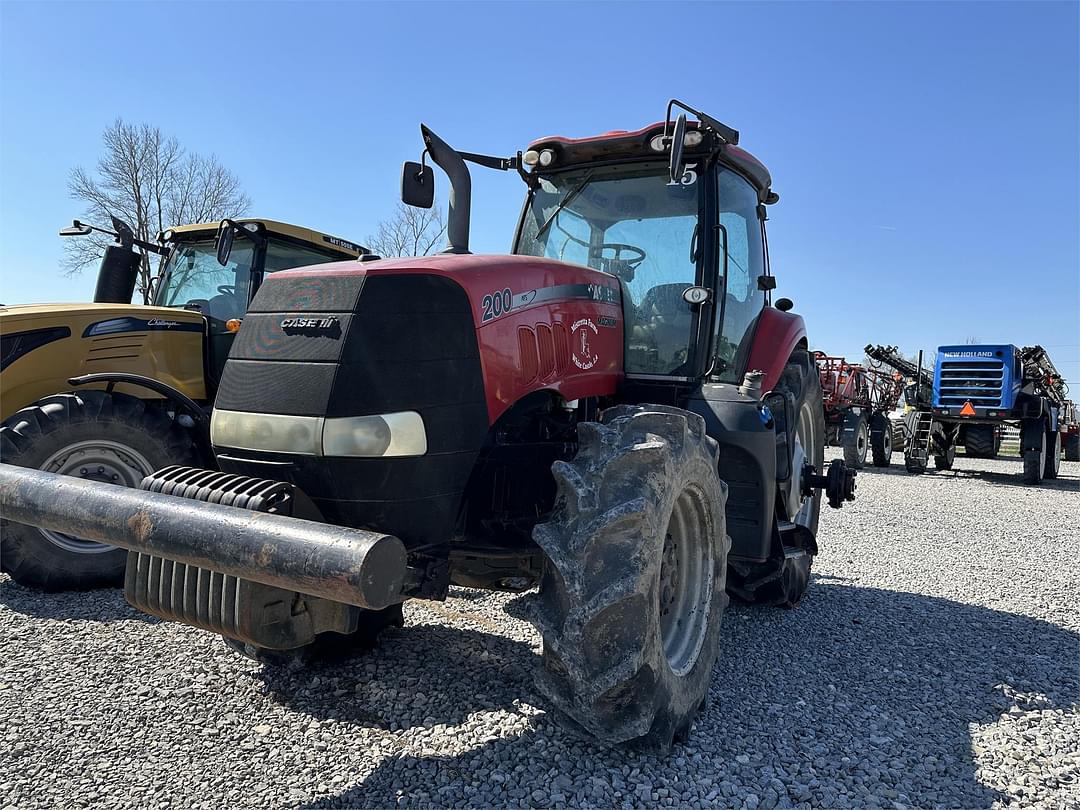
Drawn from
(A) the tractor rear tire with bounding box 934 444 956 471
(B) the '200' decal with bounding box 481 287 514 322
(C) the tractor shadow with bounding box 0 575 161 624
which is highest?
(B) the '200' decal with bounding box 481 287 514 322

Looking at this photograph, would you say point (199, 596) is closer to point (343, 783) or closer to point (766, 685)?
point (343, 783)

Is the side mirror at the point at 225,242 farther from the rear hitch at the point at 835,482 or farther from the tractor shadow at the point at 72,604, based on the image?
the rear hitch at the point at 835,482

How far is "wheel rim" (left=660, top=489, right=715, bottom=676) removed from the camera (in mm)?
3021

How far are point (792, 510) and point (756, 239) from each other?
1653 millimetres

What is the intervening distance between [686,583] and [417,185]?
2043mm

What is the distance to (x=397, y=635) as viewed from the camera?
3.87 meters

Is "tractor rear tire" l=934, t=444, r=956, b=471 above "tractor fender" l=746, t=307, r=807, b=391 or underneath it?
underneath

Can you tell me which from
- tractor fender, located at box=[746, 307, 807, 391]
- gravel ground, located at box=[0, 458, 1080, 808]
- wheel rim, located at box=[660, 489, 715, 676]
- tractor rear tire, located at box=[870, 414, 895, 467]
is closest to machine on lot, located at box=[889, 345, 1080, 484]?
tractor rear tire, located at box=[870, 414, 895, 467]

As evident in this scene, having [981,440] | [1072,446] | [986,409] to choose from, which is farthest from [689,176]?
[1072,446]

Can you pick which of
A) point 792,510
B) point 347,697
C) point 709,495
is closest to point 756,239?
point 792,510

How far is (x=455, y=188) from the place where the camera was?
3.21 m

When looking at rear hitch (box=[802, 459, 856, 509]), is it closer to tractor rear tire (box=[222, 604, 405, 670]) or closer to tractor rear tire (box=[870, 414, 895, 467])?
tractor rear tire (box=[222, 604, 405, 670])

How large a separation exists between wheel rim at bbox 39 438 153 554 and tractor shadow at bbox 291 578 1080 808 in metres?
2.28

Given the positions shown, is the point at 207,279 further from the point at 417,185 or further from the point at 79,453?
the point at 417,185
